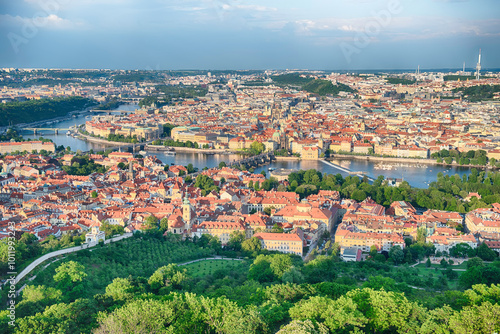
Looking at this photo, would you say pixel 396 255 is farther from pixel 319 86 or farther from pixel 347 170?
pixel 319 86

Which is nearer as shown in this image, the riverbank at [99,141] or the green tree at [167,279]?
the green tree at [167,279]

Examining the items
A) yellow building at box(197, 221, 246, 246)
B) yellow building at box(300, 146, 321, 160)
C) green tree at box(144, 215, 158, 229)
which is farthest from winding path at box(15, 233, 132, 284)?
yellow building at box(300, 146, 321, 160)

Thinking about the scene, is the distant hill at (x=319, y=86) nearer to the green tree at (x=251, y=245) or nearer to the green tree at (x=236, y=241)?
the green tree at (x=236, y=241)

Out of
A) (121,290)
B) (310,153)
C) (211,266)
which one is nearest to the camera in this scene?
(121,290)

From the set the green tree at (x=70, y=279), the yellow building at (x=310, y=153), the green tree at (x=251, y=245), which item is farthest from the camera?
the yellow building at (x=310, y=153)

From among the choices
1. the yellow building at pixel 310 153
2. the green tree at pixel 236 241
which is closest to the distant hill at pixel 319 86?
the yellow building at pixel 310 153

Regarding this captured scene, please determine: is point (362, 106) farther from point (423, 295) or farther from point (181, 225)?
point (423, 295)

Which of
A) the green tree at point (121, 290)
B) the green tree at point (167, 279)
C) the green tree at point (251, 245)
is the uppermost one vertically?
the green tree at point (121, 290)

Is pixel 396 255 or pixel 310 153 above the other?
pixel 396 255

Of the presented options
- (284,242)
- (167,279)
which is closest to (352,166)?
(284,242)
